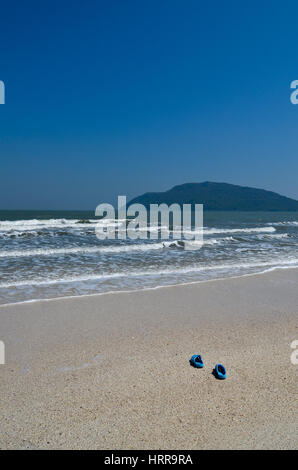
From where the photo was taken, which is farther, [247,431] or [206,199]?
[206,199]

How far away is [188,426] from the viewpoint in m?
2.41

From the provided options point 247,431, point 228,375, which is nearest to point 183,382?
point 228,375

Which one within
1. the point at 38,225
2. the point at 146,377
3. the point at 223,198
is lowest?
the point at 146,377

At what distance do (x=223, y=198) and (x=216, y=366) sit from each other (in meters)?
140

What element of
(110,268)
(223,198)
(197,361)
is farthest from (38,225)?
(223,198)

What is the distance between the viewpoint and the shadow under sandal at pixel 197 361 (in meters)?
3.39

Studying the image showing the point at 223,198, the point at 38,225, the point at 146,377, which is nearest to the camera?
the point at 146,377

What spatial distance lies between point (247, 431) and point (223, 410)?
0.90 ft

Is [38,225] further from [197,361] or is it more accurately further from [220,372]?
[220,372]

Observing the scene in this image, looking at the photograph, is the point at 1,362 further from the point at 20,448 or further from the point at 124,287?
the point at 124,287

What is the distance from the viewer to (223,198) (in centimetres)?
13888

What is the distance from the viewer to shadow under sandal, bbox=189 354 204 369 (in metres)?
3.39

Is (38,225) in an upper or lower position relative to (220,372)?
upper

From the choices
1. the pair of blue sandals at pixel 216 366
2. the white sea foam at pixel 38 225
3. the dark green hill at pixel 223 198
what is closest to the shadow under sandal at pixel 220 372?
the pair of blue sandals at pixel 216 366
